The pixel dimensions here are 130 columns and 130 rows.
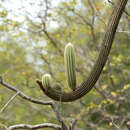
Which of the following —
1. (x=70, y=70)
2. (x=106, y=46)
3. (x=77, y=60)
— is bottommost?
(x=77, y=60)

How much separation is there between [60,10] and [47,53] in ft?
5.50

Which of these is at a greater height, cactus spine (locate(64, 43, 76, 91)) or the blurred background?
cactus spine (locate(64, 43, 76, 91))

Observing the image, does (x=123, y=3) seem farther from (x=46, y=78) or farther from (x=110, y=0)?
(x=46, y=78)

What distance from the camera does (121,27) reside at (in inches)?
182

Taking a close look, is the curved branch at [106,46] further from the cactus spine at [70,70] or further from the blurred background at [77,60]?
the blurred background at [77,60]

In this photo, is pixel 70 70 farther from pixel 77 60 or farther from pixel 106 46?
pixel 77 60

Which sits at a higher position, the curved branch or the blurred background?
the curved branch

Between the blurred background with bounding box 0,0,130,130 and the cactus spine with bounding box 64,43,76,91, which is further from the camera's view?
the blurred background with bounding box 0,0,130,130

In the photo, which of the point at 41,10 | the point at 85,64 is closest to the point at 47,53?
the point at 85,64

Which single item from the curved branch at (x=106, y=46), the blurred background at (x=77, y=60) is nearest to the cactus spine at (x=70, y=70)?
the curved branch at (x=106, y=46)

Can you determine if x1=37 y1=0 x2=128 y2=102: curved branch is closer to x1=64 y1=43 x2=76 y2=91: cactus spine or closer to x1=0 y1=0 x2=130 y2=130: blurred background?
x1=64 y1=43 x2=76 y2=91: cactus spine

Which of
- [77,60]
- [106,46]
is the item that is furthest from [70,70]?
[77,60]

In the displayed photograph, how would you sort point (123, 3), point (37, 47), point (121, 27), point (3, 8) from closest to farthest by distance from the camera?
point (123, 3), point (121, 27), point (3, 8), point (37, 47)

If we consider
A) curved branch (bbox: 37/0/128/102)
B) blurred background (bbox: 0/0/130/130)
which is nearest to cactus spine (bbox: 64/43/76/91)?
Answer: curved branch (bbox: 37/0/128/102)
